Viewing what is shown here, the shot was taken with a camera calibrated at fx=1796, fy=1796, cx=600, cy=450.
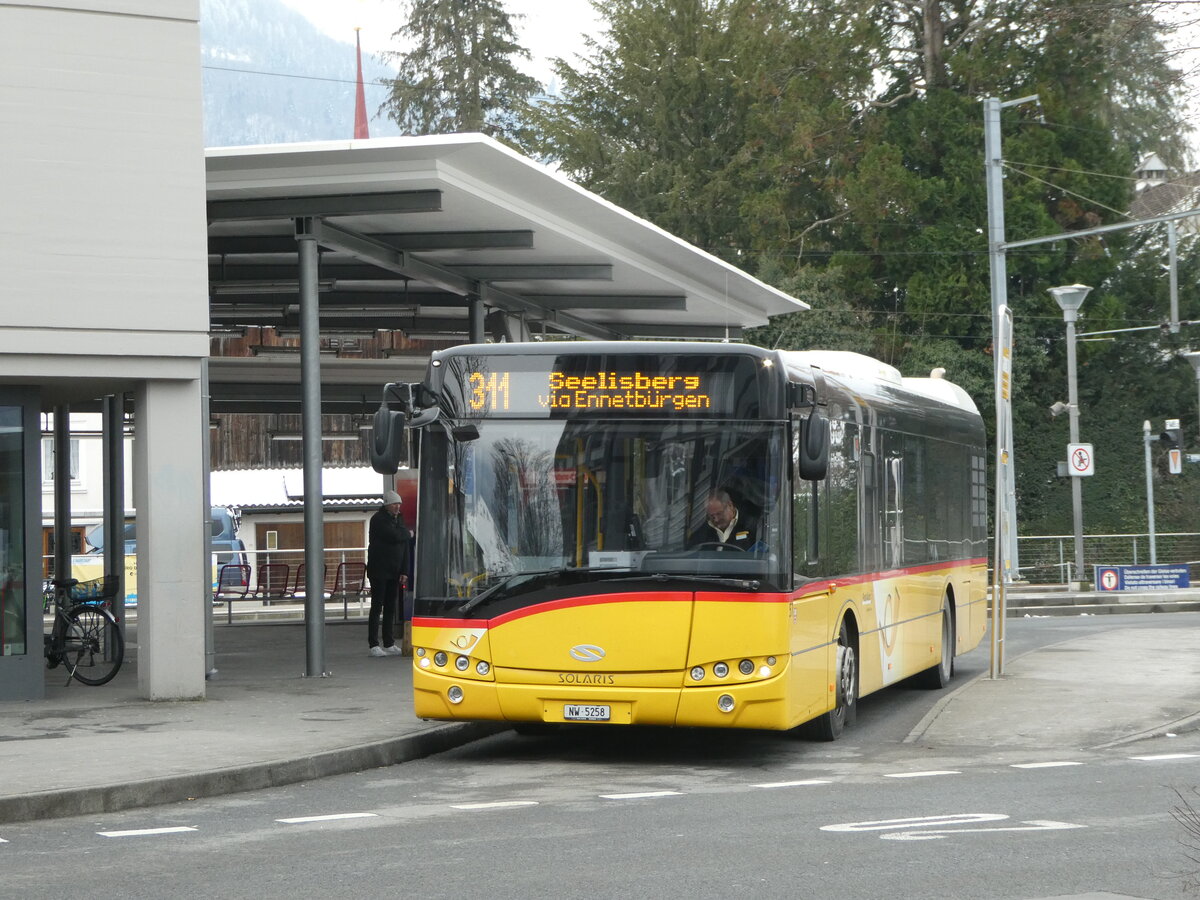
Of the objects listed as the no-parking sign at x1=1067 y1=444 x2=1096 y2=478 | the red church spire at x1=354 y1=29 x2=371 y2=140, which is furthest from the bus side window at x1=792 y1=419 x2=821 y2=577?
the no-parking sign at x1=1067 y1=444 x2=1096 y2=478

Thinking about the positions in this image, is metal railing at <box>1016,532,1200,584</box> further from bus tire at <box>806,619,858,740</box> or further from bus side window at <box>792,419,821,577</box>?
bus side window at <box>792,419,821,577</box>

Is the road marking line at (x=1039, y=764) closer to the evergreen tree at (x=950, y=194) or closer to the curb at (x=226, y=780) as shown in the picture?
the curb at (x=226, y=780)

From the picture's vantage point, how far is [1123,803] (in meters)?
10.1

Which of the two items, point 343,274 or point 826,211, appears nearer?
point 343,274

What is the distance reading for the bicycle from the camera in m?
17.7

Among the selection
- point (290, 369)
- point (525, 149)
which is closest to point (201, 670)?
point (290, 369)

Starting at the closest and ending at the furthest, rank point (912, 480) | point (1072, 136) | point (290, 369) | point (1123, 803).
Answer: point (1123, 803) → point (912, 480) → point (290, 369) → point (1072, 136)

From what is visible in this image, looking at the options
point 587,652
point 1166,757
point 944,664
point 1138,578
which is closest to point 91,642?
point 587,652

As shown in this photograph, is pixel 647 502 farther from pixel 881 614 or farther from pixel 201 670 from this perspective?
pixel 201 670

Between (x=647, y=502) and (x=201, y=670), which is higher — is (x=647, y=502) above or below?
above

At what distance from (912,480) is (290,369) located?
689 inches

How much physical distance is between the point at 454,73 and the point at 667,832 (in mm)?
58295

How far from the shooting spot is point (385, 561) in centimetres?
2077

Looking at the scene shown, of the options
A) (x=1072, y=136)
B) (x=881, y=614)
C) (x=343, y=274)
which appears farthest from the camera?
(x=1072, y=136)
